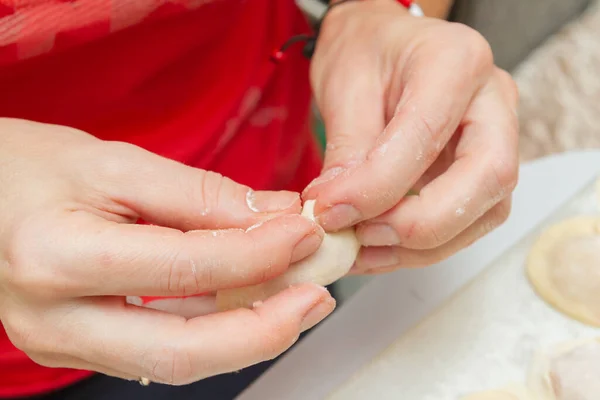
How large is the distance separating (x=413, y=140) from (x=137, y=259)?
10.5 inches

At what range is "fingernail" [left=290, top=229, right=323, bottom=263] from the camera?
1.68ft

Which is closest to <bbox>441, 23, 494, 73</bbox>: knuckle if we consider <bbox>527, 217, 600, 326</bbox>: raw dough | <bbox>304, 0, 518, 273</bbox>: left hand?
<bbox>304, 0, 518, 273</bbox>: left hand

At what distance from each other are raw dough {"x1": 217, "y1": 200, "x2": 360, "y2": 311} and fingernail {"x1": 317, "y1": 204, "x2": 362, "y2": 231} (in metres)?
0.01

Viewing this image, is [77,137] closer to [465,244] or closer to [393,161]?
[393,161]

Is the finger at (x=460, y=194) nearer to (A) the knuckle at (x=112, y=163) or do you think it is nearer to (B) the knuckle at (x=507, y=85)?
(B) the knuckle at (x=507, y=85)

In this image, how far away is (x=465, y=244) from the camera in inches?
25.4

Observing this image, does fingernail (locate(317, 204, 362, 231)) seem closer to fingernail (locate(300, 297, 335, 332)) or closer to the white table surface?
fingernail (locate(300, 297, 335, 332))

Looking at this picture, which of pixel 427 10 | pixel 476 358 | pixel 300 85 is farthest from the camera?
pixel 427 10

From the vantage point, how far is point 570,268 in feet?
2.61

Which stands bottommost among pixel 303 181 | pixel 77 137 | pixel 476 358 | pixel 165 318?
pixel 476 358

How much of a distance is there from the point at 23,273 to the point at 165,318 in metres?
0.11

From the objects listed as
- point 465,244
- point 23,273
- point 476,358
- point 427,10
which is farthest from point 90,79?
point 427,10

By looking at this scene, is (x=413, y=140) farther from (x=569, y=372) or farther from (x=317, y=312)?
(x=569, y=372)

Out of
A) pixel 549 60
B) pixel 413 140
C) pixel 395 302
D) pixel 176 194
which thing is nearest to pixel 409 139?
pixel 413 140
